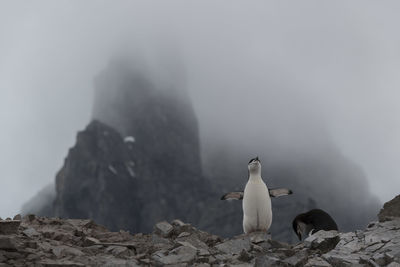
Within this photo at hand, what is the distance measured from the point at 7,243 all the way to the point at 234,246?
259 inches

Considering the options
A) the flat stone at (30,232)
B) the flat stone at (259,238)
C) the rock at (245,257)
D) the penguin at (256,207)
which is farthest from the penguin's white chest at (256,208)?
the flat stone at (30,232)

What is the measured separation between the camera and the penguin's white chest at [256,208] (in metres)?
20.4

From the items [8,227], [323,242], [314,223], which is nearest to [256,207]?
[323,242]

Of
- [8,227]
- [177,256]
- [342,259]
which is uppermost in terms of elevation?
[8,227]

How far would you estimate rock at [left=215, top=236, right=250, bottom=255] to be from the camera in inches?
653

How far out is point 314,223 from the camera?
76.0 ft

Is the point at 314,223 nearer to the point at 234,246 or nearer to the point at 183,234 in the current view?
the point at 234,246

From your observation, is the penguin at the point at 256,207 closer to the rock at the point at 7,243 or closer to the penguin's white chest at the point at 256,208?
the penguin's white chest at the point at 256,208

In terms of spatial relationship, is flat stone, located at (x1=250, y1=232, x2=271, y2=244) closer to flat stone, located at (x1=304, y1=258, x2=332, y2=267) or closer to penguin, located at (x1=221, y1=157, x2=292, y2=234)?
flat stone, located at (x1=304, y1=258, x2=332, y2=267)

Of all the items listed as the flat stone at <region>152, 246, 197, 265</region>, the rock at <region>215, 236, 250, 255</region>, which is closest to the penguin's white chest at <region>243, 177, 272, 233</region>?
the rock at <region>215, 236, 250, 255</region>

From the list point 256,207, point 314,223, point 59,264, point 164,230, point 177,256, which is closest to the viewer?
point 59,264

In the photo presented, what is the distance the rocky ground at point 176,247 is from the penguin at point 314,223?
4.18 metres

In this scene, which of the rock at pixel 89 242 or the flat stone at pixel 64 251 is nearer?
the flat stone at pixel 64 251

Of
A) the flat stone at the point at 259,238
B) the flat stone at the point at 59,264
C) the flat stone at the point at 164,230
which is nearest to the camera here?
the flat stone at the point at 59,264
